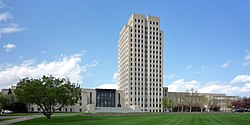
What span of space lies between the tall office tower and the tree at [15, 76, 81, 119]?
113780 mm

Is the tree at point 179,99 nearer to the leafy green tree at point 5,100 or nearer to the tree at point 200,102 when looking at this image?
the tree at point 200,102

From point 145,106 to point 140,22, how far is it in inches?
1937

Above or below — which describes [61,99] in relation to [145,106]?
above

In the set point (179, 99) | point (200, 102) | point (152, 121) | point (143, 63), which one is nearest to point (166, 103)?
point (179, 99)

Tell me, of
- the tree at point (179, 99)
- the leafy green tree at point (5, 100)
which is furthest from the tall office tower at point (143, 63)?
the leafy green tree at point (5, 100)

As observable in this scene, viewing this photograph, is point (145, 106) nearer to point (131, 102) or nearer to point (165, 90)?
point (131, 102)

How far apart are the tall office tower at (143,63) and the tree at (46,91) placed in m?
114

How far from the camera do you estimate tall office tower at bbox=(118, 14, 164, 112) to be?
175 meters

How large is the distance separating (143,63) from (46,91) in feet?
418

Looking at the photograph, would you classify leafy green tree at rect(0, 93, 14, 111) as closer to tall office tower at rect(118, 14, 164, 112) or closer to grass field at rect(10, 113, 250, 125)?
grass field at rect(10, 113, 250, 125)

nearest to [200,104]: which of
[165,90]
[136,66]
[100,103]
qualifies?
[165,90]

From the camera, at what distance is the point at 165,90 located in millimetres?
187375

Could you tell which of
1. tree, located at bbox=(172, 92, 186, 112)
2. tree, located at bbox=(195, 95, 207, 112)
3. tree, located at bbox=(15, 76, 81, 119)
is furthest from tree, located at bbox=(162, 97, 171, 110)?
tree, located at bbox=(15, 76, 81, 119)

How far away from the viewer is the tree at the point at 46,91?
55.5 m
